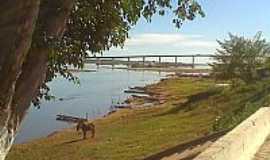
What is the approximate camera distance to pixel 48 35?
24.2 ft

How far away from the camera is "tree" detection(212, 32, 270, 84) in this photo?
149 ft

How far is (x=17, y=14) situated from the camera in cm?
641

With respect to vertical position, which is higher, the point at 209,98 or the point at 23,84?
the point at 23,84

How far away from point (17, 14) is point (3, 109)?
127cm

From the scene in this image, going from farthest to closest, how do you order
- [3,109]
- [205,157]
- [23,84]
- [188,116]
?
[188,116]
[23,84]
[3,109]
[205,157]

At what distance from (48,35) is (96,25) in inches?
68.2

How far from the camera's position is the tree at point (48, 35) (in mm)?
6477

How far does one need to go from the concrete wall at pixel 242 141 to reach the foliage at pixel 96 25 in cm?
219

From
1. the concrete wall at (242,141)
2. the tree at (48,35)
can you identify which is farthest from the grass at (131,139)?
the tree at (48,35)

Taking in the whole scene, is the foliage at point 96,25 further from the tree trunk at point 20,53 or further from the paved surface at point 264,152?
the paved surface at point 264,152

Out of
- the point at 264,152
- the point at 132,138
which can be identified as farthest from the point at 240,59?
the point at 264,152

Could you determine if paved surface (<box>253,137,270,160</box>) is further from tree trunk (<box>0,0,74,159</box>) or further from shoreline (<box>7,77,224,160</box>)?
shoreline (<box>7,77,224,160</box>)

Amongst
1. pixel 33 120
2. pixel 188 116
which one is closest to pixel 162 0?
pixel 188 116

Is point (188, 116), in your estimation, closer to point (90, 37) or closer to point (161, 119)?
point (161, 119)
